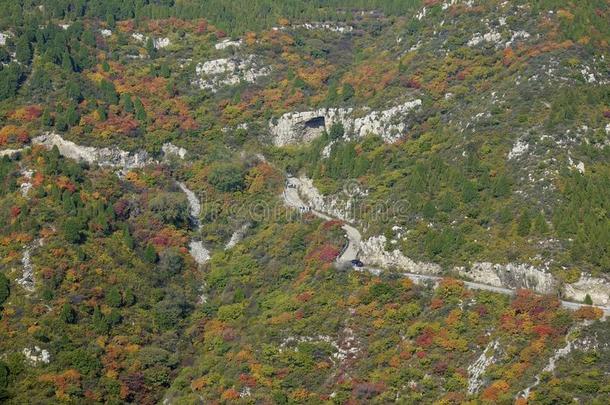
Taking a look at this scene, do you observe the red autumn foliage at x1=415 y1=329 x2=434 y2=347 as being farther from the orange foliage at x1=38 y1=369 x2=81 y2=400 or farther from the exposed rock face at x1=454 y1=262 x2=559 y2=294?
the orange foliage at x1=38 y1=369 x2=81 y2=400

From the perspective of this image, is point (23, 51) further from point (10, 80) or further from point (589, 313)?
point (589, 313)

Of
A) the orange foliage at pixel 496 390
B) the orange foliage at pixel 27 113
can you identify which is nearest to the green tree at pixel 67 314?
the orange foliage at pixel 27 113

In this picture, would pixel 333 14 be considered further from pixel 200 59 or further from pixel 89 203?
pixel 89 203

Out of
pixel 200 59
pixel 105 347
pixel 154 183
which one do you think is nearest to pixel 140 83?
pixel 200 59

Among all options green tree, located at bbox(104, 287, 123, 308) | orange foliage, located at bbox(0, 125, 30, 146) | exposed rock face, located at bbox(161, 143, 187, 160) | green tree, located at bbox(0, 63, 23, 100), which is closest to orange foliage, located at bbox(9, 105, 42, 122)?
orange foliage, located at bbox(0, 125, 30, 146)

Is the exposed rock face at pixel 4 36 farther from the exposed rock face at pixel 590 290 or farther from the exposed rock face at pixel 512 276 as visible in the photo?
the exposed rock face at pixel 590 290
